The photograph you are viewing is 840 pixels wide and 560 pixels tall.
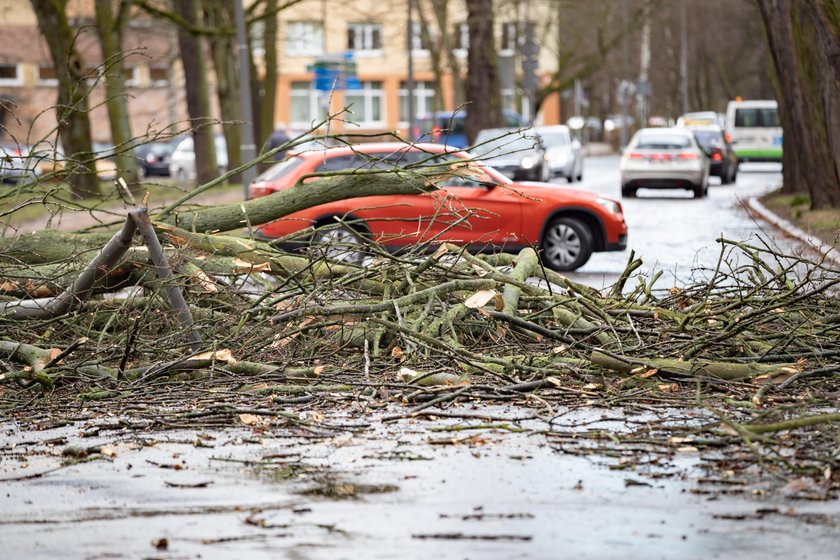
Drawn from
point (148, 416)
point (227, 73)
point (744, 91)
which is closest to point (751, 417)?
point (148, 416)

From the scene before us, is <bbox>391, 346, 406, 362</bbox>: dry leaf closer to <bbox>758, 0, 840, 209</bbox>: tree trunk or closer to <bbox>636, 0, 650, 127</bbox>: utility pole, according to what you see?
<bbox>758, 0, 840, 209</bbox>: tree trunk

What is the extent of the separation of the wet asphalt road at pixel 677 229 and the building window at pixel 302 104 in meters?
45.8

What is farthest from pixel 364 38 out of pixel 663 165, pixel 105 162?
pixel 663 165

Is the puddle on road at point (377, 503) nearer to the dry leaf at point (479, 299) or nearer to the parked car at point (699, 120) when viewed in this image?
the dry leaf at point (479, 299)

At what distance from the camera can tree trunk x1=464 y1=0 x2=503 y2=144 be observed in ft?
145

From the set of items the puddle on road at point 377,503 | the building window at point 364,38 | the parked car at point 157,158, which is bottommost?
the parked car at point 157,158

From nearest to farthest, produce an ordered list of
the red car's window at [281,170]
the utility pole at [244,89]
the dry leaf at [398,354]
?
1. the dry leaf at [398,354]
2. the red car's window at [281,170]
3. the utility pole at [244,89]

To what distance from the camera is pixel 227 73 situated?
140 ft

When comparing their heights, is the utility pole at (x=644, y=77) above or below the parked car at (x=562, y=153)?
above

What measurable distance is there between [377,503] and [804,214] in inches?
786

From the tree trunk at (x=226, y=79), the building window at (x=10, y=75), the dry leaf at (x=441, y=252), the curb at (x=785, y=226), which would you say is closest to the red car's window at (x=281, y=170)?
the curb at (x=785, y=226)

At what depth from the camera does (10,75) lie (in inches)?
3356

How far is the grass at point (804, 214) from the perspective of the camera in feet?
67.7

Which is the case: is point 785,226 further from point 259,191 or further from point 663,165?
point 663,165
